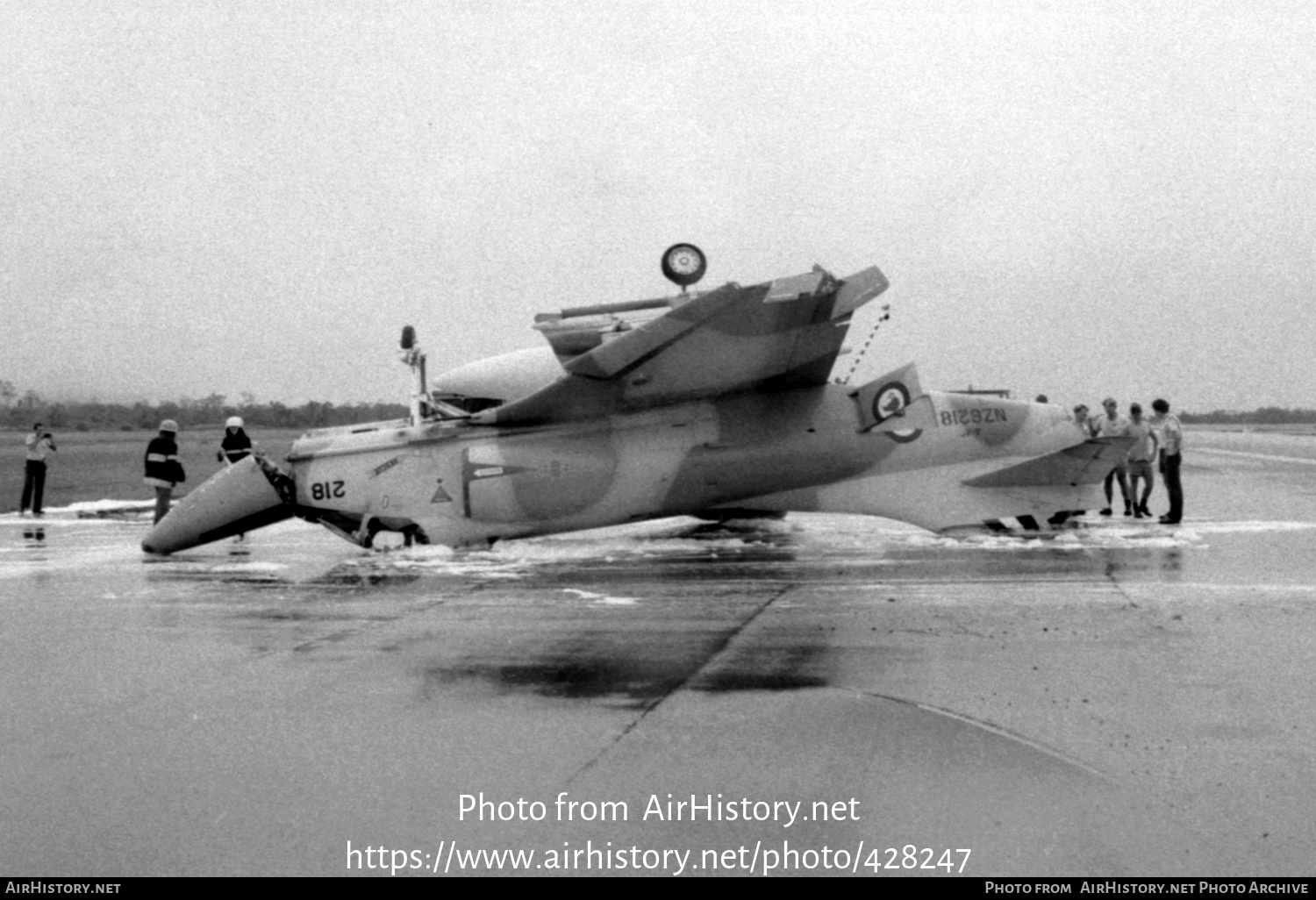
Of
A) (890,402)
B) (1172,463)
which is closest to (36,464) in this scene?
(890,402)

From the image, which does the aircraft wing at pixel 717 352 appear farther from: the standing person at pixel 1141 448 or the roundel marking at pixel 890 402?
the standing person at pixel 1141 448

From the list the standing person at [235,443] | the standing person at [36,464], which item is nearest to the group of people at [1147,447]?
the standing person at [235,443]

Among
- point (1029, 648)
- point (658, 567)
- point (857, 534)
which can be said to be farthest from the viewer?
point (857, 534)

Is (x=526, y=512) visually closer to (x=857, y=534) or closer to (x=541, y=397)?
(x=541, y=397)

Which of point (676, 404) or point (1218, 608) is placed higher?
point (676, 404)

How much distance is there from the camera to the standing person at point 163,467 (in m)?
15.6

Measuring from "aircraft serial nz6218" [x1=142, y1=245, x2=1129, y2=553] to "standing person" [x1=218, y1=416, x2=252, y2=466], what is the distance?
8.65 feet

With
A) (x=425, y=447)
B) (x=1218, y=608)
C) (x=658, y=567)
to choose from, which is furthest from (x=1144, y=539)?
(x=425, y=447)

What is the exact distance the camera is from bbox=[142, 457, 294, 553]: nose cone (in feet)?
41.0

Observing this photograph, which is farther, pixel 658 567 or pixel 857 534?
pixel 857 534

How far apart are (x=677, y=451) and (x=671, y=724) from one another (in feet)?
23.9

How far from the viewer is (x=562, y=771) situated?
4.57m

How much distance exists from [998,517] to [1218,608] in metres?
5.04
